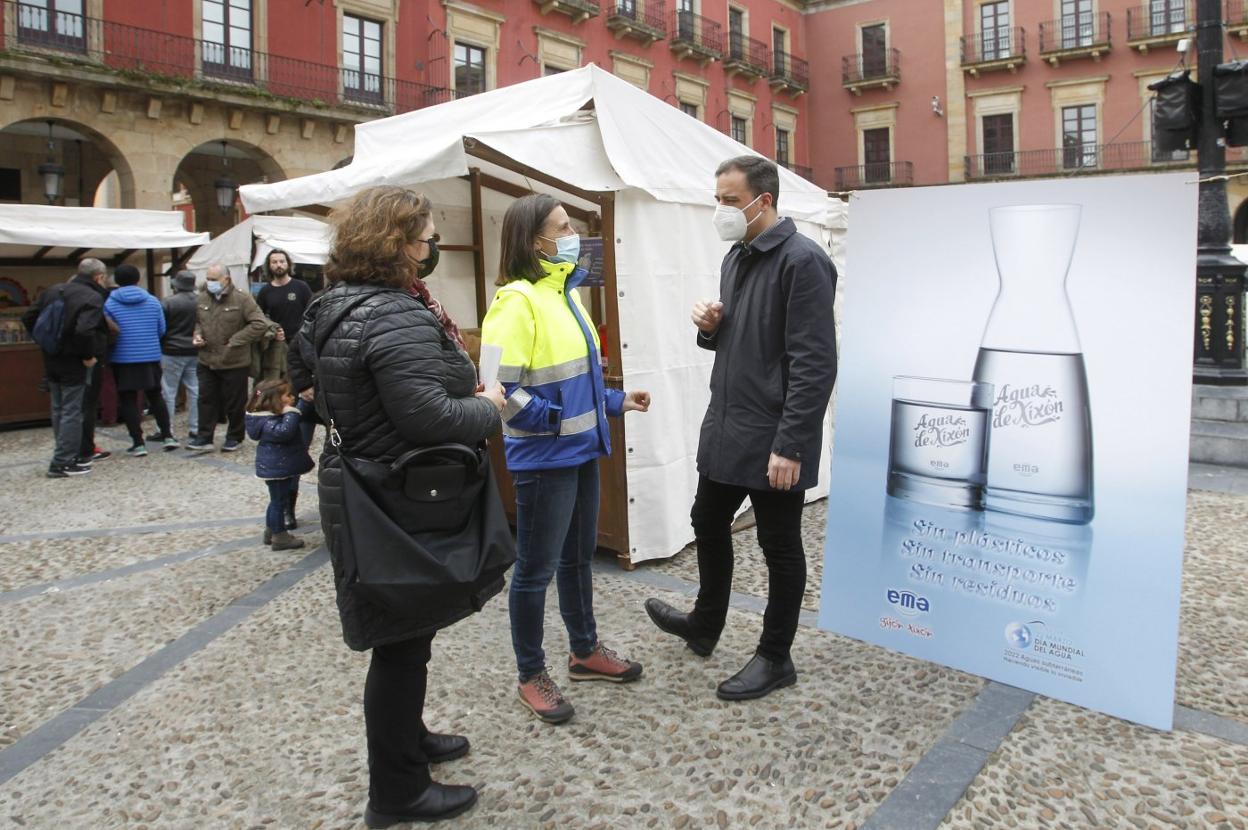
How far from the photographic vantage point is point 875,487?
2.98 m

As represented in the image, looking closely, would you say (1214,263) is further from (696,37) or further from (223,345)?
(696,37)

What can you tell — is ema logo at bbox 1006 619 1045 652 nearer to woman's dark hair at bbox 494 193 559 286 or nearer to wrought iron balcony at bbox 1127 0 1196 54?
woman's dark hair at bbox 494 193 559 286

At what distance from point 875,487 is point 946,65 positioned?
31813 mm

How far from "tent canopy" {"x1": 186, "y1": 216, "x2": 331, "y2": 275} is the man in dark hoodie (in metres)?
2.72

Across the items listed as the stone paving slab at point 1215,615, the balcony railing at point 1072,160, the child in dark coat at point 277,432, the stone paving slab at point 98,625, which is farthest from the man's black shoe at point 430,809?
the balcony railing at point 1072,160

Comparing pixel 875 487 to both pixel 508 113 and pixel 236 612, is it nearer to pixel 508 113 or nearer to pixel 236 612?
pixel 236 612

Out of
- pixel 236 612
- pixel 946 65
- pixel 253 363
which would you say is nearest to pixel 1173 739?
pixel 236 612

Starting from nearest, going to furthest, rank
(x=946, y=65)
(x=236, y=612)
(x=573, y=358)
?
(x=573, y=358), (x=236, y=612), (x=946, y=65)

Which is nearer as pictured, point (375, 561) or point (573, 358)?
point (375, 561)

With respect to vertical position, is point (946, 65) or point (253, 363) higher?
point (946, 65)

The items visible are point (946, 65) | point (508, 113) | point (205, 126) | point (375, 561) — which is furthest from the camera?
point (946, 65)

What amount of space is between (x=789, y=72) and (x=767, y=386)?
3203cm

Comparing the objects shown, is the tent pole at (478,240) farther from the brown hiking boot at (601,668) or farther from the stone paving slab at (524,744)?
the brown hiking boot at (601,668)

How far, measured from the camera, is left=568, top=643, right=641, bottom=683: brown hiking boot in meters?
2.99
